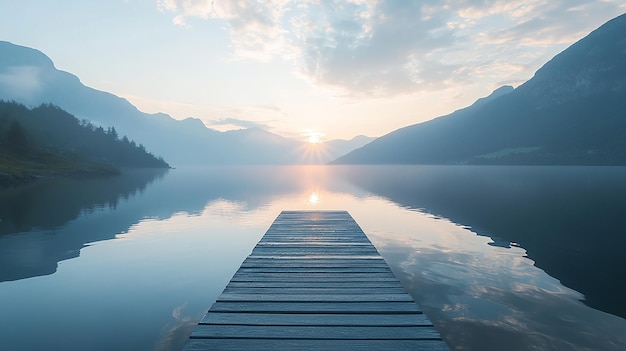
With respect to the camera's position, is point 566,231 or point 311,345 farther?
point 566,231

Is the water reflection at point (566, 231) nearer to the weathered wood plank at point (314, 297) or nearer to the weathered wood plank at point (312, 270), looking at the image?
the weathered wood plank at point (312, 270)

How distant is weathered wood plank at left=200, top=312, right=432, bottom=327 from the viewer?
8242 millimetres

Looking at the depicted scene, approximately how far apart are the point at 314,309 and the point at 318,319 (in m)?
0.65

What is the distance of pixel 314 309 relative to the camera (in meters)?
9.12

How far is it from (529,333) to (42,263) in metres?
24.8

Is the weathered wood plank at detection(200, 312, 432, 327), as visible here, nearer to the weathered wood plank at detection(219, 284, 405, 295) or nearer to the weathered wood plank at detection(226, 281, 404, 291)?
the weathered wood plank at detection(219, 284, 405, 295)

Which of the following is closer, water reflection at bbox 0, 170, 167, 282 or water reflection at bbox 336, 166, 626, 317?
water reflection at bbox 336, 166, 626, 317

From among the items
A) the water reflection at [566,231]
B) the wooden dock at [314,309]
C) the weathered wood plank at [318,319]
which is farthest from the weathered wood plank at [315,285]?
the water reflection at [566,231]

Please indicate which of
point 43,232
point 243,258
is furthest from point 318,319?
point 43,232

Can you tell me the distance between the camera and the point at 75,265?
19.6m

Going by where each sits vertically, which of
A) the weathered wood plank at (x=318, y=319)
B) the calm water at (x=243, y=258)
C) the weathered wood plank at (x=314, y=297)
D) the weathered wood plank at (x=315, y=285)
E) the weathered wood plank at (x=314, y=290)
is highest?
the weathered wood plank at (x=318, y=319)

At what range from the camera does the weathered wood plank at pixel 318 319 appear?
8.24 m

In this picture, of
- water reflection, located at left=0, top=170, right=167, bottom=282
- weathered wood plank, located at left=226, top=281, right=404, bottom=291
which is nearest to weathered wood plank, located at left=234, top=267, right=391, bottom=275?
weathered wood plank, located at left=226, top=281, right=404, bottom=291

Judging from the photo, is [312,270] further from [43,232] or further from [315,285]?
[43,232]
